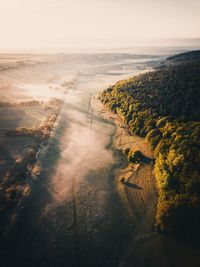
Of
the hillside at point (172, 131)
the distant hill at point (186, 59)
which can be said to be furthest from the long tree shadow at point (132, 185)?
the distant hill at point (186, 59)

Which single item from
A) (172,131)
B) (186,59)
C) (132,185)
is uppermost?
(186,59)

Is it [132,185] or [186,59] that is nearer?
[132,185]

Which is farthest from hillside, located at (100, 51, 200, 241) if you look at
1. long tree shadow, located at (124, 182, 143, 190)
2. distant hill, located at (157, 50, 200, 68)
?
distant hill, located at (157, 50, 200, 68)

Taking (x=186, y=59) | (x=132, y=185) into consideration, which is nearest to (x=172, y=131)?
(x=132, y=185)

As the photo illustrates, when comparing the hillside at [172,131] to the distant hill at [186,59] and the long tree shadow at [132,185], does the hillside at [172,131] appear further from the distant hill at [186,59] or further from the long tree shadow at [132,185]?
the distant hill at [186,59]

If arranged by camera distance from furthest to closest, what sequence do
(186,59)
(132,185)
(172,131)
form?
1. (186,59)
2. (172,131)
3. (132,185)

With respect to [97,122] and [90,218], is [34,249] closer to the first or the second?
[90,218]

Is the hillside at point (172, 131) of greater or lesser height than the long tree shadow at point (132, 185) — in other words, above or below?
above

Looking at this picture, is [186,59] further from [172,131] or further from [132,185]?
[132,185]

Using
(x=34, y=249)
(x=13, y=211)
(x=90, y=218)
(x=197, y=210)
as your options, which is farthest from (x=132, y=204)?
(x=13, y=211)
